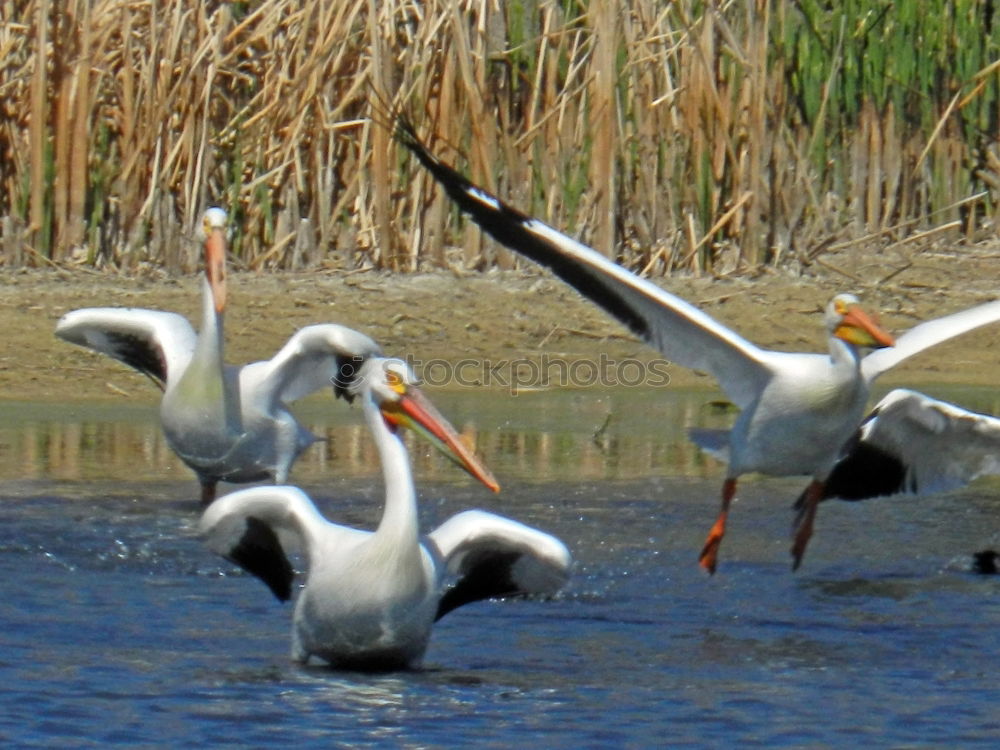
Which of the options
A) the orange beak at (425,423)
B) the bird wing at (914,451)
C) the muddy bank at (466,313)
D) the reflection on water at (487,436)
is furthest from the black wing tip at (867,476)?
the muddy bank at (466,313)

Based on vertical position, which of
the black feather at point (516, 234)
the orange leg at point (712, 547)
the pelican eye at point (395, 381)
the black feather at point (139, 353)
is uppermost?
the black feather at point (516, 234)

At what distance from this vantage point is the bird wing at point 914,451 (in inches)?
283

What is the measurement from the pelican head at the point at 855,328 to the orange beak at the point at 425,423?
6.48 ft

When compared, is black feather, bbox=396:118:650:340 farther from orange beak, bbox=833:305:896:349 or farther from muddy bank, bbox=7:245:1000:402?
muddy bank, bbox=7:245:1000:402

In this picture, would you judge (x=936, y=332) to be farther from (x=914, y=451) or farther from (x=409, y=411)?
(x=409, y=411)

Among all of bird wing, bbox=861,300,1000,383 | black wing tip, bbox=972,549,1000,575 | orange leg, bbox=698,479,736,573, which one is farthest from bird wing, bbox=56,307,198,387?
black wing tip, bbox=972,549,1000,575

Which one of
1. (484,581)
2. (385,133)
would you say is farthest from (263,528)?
(385,133)

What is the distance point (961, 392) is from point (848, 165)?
2.59m

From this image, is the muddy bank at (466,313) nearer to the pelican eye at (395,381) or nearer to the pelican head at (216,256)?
the pelican head at (216,256)

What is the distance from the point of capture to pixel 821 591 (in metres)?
6.51

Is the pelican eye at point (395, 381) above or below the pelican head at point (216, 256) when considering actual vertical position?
below

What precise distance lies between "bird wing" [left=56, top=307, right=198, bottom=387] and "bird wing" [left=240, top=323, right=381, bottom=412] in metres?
0.27

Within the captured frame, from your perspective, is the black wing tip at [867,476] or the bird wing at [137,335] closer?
the black wing tip at [867,476]

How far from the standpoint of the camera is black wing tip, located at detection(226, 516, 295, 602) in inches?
220
